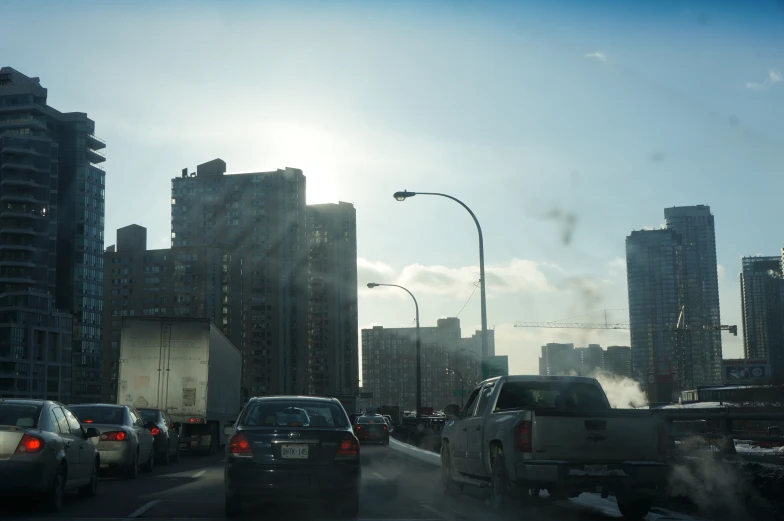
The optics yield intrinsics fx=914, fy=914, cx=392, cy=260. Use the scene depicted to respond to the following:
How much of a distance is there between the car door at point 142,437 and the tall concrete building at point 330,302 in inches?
6277

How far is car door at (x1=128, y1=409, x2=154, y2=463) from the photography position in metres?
19.8

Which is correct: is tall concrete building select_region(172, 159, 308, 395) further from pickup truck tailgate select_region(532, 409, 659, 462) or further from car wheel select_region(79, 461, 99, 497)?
pickup truck tailgate select_region(532, 409, 659, 462)

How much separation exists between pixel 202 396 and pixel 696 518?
18.5 metres

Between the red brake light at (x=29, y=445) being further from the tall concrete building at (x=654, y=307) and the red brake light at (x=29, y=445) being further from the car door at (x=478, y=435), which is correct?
the tall concrete building at (x=654, y=307)

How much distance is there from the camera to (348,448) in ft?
39.0

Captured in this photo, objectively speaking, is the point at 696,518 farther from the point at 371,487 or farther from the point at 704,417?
the point at 371,487

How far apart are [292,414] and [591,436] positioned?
13.2 ft

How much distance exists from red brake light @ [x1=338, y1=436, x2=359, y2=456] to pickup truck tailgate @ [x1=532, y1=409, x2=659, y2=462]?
2.35 meters

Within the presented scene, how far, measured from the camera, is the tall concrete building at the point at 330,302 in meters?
184

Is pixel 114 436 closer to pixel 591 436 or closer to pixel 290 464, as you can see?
pixel 290 464

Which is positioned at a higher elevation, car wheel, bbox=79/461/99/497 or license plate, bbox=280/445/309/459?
license plate, bbox=280/445/309/459

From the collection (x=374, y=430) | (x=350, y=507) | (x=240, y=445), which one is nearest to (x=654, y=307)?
(x=374, y=430)

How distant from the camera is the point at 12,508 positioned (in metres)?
12.6

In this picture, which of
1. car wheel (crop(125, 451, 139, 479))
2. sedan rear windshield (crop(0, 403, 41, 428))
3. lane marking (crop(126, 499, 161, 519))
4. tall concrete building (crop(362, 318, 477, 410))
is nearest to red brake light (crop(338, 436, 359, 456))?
lane marking (crop(126, 499, 161, 519))
